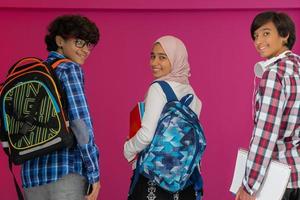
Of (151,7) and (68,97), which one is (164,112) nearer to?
(68,97)

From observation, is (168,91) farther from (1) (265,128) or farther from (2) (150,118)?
(1) (265,128)

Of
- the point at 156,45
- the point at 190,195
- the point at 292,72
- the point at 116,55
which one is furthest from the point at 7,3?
the point at 292,72

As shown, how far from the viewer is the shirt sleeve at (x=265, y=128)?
7.02 ft

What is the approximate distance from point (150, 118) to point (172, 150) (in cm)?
18

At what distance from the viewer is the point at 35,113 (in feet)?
7.06

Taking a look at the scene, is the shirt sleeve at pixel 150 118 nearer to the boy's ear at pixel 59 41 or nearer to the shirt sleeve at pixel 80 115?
the shirt sleeve at pixel 80 115

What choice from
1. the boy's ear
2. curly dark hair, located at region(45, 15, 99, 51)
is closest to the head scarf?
curly dark hair, located at region(45, 15, 99, 51)

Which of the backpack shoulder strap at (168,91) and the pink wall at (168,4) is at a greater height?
the pink wall at (168,4)

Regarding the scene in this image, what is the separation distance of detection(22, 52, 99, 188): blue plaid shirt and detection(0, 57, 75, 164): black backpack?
4 cm

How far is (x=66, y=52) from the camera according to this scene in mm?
2387

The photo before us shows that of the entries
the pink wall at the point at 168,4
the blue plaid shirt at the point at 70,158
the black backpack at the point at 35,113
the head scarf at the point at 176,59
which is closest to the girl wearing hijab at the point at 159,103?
the head scarf at the point at 176,59

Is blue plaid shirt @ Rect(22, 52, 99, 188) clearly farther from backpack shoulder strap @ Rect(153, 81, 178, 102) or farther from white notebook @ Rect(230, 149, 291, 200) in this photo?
white notebook @ Rect(230, 149, 291, 200)

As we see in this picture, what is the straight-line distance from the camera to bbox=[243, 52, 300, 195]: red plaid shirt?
7.04 feet

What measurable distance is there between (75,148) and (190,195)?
0.67 m
